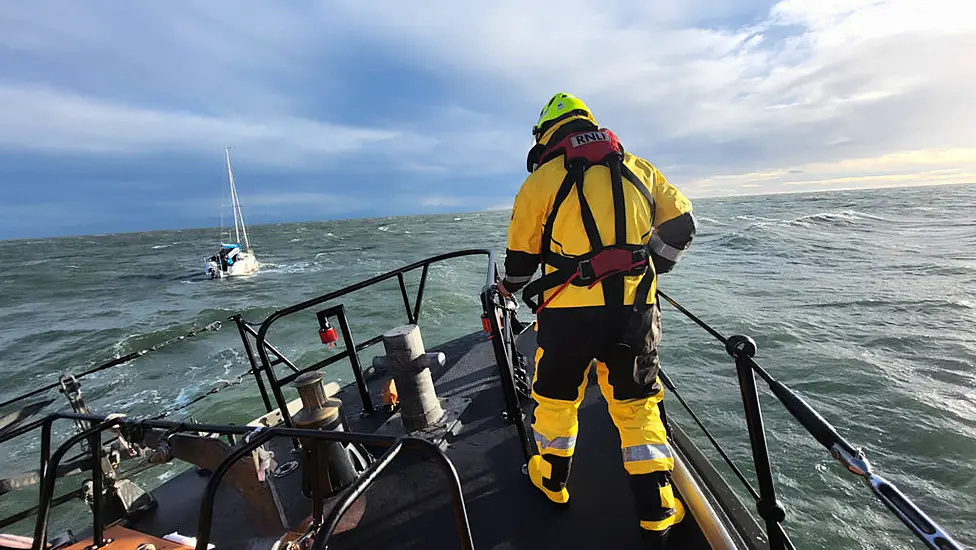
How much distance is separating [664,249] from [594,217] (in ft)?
1.81

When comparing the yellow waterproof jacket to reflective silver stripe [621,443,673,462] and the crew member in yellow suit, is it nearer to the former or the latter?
the crew member in yellow suit

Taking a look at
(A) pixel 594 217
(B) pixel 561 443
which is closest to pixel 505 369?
(B) pixel 561 443

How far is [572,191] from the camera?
6.37 feet


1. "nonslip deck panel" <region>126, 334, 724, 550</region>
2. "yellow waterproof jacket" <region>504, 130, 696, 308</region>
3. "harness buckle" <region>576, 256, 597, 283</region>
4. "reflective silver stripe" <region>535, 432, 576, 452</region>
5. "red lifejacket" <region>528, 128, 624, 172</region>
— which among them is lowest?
"nonslip deck panel" <region>126, 334, 724, 550</region>

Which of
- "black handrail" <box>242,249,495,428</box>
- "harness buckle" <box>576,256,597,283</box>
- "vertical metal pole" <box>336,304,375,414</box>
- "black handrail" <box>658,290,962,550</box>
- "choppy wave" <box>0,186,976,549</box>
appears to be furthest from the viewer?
"choppy wave" <box>0,186,976,549</box>

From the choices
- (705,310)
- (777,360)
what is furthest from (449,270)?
(777,360)

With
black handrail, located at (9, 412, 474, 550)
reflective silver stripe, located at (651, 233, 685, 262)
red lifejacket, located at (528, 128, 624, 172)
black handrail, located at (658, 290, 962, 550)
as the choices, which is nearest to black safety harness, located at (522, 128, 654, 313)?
red lifejacket, located at (528, 128, 624, 172)

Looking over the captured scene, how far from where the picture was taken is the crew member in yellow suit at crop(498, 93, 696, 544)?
1933 millimetres

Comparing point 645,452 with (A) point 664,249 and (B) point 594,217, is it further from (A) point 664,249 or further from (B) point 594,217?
(B) point 594,217

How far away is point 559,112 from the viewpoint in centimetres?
225

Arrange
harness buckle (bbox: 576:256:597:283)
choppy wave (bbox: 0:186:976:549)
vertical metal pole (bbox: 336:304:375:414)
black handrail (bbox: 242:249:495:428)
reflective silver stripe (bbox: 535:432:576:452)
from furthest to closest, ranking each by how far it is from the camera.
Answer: choppy wave (bbox: 0:186:976:549), vertical metal pole (bbox: 336:304:375:414), black handrail (bbox: 242:249:495:428), reflective silver stripe (bbox: 535:432:576:452), harness buckle (bbox: 576:256:597:283)

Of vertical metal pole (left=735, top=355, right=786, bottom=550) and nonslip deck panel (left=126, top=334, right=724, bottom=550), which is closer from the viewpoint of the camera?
vertical metal pole (left=735, top=355, right=786, bottom=550)

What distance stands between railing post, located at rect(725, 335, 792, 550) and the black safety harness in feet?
1.78

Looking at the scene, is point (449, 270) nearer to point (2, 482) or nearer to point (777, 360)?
point (777, 360)
